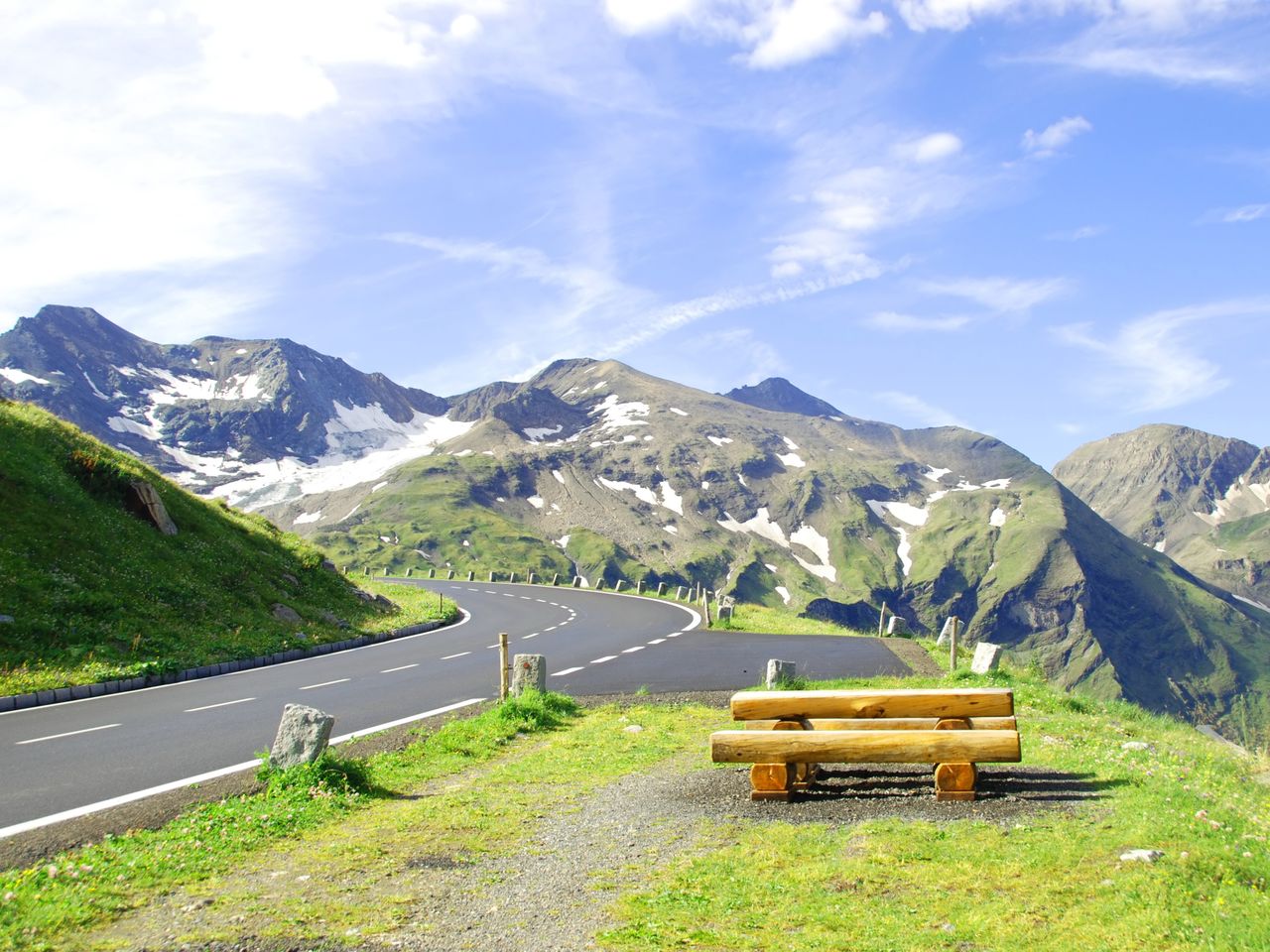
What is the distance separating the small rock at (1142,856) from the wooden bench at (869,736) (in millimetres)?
1973

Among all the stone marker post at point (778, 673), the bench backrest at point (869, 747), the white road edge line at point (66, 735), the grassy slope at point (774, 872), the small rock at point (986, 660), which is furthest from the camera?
the small rock at point (986, 660)

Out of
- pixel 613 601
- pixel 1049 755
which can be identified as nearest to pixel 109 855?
pixel 1049 755

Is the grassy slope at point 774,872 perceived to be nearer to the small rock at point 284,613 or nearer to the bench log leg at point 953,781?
the bench log leg at point 953,781

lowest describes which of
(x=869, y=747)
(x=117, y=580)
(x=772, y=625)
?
(x=772, y=625)

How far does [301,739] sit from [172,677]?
12839mm

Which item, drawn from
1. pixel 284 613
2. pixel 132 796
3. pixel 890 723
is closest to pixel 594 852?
pixel 890 723

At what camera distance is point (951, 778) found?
934cm

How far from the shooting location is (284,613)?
30.4 m

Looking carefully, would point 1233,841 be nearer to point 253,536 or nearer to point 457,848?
point 457,848

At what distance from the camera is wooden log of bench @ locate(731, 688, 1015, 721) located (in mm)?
10391

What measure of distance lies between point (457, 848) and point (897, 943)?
4014mm

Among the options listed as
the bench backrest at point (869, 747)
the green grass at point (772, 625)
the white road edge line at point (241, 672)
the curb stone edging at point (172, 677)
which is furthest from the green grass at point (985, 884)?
the green grass at point (772, 625)

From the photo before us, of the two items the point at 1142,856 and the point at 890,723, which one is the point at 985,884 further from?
the point at 890,723

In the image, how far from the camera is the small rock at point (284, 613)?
30.0 metres
